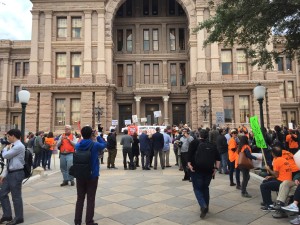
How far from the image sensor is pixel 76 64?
108 feet

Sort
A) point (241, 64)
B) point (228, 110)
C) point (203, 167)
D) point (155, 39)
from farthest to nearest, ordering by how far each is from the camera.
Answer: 1. point (155, 39)
2. point (241, 64)
3. point (228, 110)
4. point (203, 167)

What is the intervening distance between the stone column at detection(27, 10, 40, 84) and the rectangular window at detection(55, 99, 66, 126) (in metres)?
3.49

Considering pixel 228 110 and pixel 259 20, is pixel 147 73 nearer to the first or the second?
pixel 228 110

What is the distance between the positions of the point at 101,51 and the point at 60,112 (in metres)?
8.68

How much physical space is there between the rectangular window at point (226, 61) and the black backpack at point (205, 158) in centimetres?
2701

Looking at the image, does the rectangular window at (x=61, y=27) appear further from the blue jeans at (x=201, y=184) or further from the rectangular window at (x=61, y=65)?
the blue jeans at (x=201, y=184)

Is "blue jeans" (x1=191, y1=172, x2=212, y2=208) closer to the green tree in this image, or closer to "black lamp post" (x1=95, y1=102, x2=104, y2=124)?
the green tree

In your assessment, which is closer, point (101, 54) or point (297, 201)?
point (297, 201)

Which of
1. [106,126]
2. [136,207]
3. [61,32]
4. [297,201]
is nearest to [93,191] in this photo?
[136,207]

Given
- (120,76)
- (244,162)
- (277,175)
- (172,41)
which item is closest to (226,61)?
(172,41)

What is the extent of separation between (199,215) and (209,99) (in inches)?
999

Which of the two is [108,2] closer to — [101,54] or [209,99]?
[101,54]

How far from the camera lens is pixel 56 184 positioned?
9.90 metres

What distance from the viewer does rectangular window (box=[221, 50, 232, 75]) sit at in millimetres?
31859
